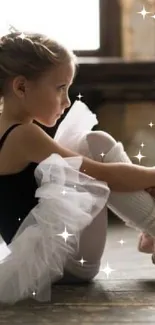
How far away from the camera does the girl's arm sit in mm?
1262

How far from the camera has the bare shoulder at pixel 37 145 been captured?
126 cm

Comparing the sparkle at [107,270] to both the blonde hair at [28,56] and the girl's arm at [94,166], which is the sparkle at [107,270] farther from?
the blonde hair at [28,56]

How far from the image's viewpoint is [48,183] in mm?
1231

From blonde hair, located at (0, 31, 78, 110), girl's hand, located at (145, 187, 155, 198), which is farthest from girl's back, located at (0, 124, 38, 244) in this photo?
girl's hand, located at (145, 187, 155, 198)

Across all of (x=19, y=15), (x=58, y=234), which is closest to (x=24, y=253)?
(x=58, y=234)

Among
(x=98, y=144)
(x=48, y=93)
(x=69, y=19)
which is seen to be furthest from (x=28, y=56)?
(x=69, y=19)

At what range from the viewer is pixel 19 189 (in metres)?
1.30

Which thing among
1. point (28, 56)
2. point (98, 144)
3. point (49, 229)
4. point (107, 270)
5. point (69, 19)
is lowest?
point (107, 270)

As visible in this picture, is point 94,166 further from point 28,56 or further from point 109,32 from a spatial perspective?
point 109,32

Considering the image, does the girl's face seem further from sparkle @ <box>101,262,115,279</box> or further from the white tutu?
sparkle @ <box>101,262,115,279</box>

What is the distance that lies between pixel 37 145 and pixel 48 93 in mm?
115

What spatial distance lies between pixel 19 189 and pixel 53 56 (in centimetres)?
26

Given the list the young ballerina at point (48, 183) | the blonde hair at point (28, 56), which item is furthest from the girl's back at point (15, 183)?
the blonde hair at point (28, 56)

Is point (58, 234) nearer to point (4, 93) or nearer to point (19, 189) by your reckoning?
point (19, 189)
